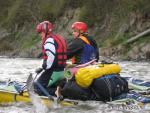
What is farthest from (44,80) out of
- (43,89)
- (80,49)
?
(80,49)

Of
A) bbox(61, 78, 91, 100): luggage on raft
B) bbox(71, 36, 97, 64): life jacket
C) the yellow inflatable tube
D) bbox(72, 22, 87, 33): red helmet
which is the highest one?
bbox(72, 22, 87, 33): red helmet

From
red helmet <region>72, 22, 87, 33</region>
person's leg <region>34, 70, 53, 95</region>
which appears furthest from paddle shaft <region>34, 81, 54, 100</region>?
red helmet <region>72, 22, 87, 33</region>

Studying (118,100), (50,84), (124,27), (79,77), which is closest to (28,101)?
(50,84)

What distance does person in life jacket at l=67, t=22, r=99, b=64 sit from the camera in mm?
10180

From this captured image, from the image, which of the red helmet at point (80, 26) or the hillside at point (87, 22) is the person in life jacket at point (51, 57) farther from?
the hillside at point (87, 22)

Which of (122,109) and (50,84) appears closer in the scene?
(122,109)

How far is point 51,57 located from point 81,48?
2.66ft

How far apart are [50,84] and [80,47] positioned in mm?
1078

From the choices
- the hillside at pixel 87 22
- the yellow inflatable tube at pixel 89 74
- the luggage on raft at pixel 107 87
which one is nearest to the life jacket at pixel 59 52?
the yellow inflatable tube at pixel 89 74

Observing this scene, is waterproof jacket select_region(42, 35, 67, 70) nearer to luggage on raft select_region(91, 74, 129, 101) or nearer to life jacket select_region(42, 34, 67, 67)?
life jacket select_region(42, 34, 67, 67)

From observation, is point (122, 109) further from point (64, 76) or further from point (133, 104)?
point (64, 76)

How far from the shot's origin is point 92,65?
31.8 feet

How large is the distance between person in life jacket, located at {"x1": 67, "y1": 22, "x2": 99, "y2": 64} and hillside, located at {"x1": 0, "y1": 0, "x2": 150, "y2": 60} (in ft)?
56.2

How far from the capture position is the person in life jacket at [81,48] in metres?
10.2
